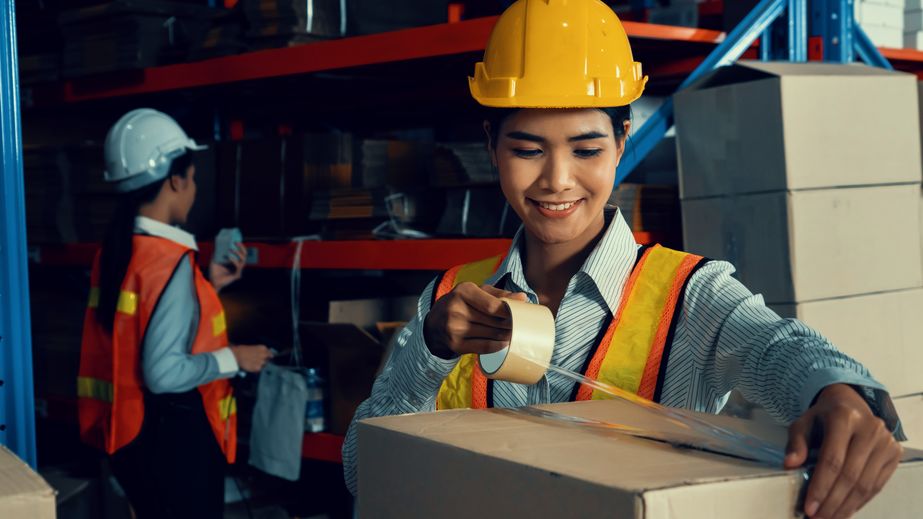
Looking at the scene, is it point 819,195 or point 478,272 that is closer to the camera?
point 478,272

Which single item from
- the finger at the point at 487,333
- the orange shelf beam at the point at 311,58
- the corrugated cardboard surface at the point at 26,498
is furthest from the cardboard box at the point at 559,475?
the orange shelf beam at the point at 311,58

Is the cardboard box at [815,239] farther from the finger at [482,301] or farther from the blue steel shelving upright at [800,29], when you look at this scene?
the finger at [482,301]

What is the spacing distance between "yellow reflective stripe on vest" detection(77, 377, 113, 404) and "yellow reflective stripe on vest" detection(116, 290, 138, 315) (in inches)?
10.6

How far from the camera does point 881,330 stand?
296cm

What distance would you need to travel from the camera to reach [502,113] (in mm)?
1755

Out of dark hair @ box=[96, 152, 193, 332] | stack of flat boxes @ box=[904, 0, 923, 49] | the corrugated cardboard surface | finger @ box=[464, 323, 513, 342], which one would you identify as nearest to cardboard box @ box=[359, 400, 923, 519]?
finger @ box=[464, 323, 513, 342]

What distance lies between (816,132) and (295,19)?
1764mm

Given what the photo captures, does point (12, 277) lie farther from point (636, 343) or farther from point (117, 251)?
point (636, 343)

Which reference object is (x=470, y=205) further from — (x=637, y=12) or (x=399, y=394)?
(x=399, y=394)

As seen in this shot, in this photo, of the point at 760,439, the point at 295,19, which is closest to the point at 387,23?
the point at 295,19

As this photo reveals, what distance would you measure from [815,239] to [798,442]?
6.34 ft

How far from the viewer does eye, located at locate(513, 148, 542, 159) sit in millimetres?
1701

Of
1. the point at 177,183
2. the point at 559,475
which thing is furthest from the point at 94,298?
the point at 559,475

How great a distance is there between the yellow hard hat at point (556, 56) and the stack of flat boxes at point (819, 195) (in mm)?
1103
